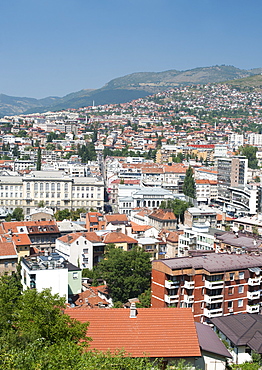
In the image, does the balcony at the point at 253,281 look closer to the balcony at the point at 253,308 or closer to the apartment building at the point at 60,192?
the balcony at the point at 253,308

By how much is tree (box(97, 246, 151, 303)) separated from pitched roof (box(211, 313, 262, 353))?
9.03 meters

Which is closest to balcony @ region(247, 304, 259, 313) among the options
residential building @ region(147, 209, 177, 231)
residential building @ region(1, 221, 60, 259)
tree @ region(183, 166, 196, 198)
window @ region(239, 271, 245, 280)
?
window @ region(239, 271, 245, 280)

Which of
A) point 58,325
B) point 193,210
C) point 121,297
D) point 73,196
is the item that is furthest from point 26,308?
point 73,196

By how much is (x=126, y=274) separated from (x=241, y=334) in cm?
1137

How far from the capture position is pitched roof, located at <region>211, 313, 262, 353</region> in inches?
727

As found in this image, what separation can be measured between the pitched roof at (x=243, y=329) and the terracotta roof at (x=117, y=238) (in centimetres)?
1722

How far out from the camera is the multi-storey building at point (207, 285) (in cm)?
2348

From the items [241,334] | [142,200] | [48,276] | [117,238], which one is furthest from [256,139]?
[241,334]

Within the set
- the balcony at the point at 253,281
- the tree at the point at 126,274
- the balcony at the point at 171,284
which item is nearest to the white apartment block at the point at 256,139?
the tree at the point at 126,274

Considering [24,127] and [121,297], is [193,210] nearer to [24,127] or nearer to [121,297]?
[121,297]

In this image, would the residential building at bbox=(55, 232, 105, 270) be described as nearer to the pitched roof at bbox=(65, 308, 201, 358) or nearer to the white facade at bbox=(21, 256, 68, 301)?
the white facade at bbox=(21, 256, 68, 301)

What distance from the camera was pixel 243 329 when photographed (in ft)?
63.6

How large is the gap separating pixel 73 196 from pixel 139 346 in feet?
155

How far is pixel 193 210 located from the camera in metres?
46.6
